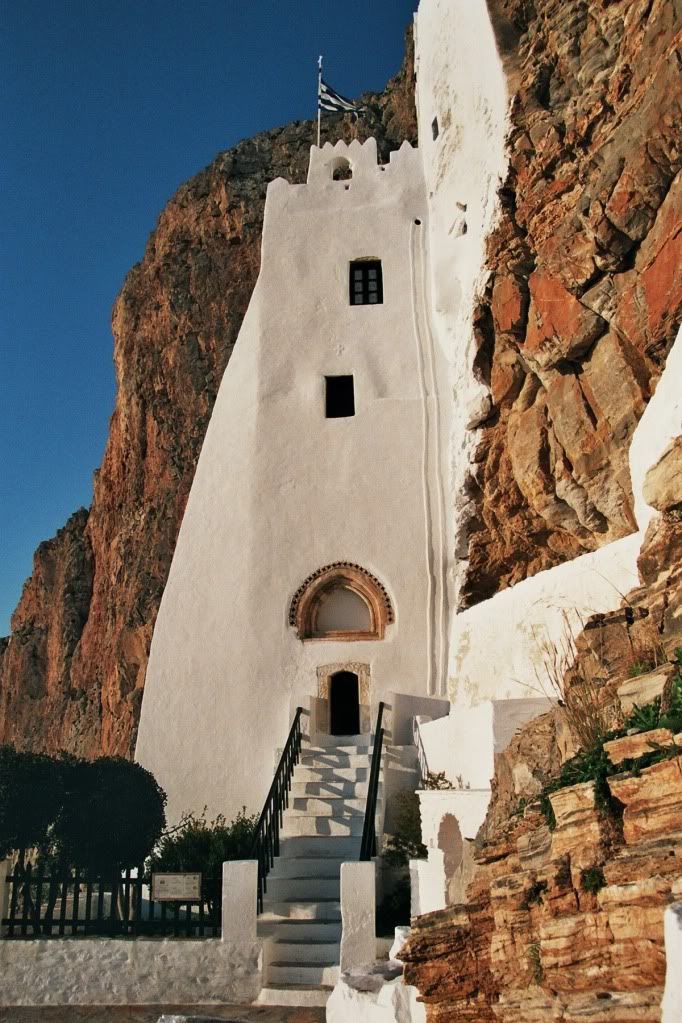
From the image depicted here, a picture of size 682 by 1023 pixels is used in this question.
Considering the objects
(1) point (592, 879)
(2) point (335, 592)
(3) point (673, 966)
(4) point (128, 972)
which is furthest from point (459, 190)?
(3) point (673, 966)

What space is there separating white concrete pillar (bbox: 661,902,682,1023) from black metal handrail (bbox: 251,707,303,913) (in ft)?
24.8

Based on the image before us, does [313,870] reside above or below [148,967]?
above

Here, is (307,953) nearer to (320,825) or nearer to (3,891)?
(320,825)

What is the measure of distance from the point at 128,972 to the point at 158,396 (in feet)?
53.1

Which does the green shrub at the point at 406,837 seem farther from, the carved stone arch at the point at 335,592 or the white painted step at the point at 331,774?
the carved stone arch at the point at 335,592

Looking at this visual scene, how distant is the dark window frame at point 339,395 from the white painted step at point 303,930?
9.35 m

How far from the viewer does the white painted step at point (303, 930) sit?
418 inches

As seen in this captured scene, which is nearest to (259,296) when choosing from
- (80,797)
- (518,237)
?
(518,237)

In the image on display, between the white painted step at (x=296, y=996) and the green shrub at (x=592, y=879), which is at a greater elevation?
the green shrub at (x=592, y=879)

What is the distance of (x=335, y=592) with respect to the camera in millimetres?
16516

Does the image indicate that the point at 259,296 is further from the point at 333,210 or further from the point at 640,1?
the point at 640,1

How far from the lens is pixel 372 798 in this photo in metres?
11.6

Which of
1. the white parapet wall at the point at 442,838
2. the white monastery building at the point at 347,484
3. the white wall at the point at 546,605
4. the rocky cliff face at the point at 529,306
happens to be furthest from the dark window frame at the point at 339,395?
the white parapet wall at the point at 442,838

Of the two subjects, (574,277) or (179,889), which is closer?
(179,889)
